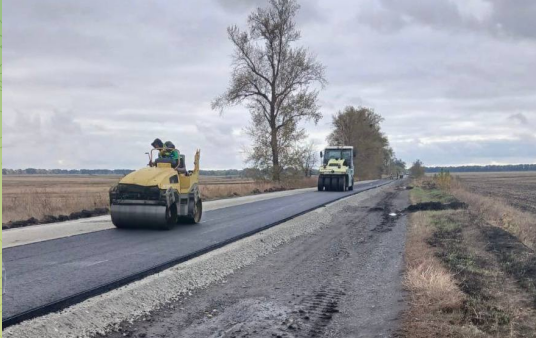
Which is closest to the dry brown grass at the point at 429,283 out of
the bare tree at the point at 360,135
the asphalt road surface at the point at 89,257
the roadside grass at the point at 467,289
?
the roadside grass at the point at 467,289

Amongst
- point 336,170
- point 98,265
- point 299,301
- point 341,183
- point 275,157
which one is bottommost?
point 299,301

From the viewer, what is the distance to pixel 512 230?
15484 mm

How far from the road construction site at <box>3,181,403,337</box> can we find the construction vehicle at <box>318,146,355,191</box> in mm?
21278

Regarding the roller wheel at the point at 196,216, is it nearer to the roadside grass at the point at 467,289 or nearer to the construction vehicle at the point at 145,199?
the construction vehicle at the point at 145,199

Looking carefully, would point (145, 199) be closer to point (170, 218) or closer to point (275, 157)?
point (170, 218)

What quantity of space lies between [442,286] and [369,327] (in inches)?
66.9

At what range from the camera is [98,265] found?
28.2 ft

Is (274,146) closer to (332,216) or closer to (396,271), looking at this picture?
(332,216)

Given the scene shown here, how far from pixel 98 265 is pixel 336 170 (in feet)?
97.6

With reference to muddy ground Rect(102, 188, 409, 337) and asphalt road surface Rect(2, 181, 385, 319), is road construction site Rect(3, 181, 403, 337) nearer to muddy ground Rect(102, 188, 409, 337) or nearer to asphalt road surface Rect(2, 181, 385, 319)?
asphalt road surface Rect(2, 181, 385, 319)

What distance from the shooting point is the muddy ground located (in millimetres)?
5602

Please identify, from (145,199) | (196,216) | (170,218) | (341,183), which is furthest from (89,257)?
(341,183)

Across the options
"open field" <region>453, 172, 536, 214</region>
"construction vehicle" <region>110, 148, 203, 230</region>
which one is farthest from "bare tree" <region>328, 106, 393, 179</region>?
"construction vehicle" <region>110, 148, 203, 230</region>

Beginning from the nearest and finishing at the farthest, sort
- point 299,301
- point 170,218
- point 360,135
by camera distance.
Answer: point 299,301, point 170,218, point 360,135
